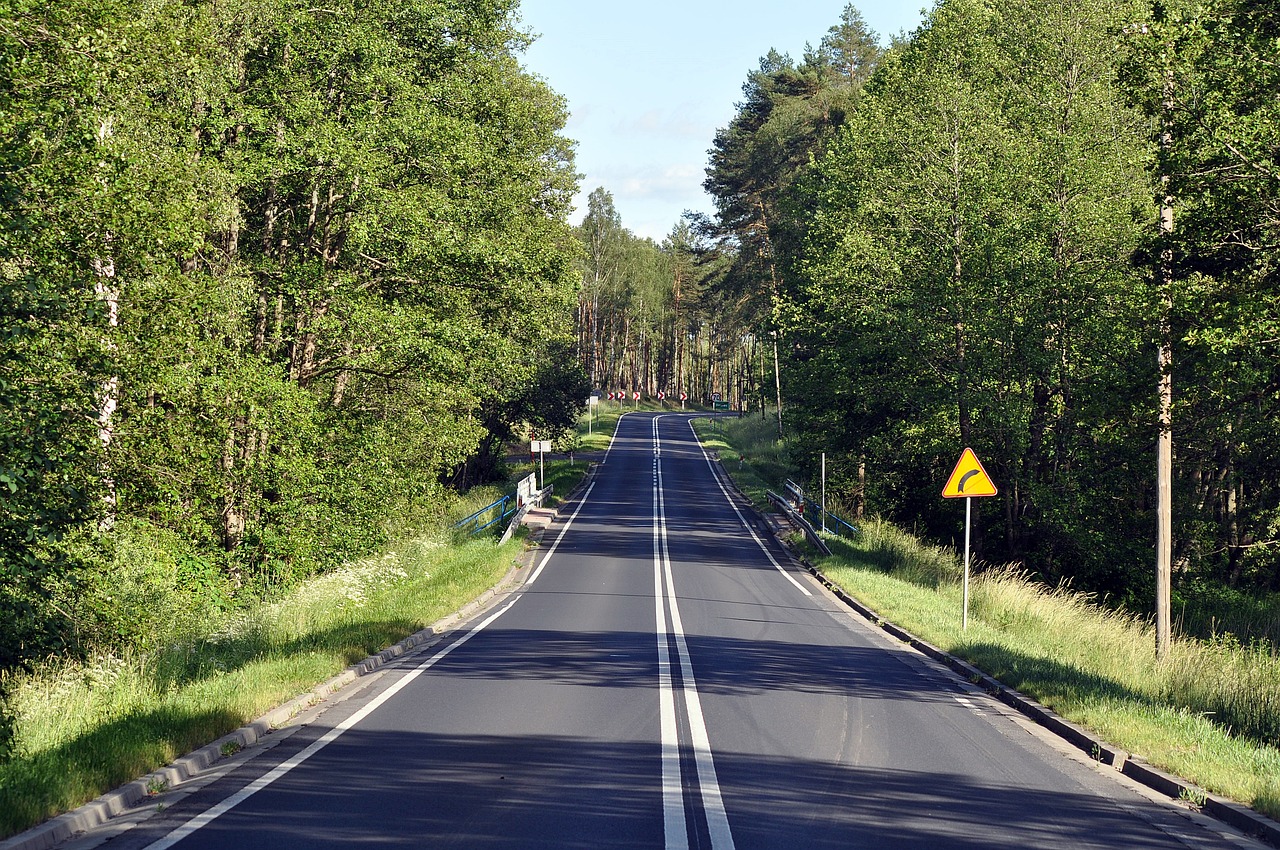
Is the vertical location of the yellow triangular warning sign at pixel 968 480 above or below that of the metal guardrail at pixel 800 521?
above

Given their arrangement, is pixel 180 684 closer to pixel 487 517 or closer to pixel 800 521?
pixel 487 517

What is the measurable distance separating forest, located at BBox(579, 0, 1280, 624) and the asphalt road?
24.4 ft

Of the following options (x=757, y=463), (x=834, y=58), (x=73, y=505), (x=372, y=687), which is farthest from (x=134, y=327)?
(x=834, y=58)

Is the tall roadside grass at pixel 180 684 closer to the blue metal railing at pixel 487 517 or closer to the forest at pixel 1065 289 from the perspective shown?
the blue metal railing at pixel 487 517

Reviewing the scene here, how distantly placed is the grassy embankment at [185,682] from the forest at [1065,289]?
1282 centimetres

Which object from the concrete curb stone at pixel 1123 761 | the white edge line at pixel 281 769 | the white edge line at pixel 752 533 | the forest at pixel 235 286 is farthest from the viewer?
the white edge line at pixel 752 533

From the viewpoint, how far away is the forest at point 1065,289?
15672 millimetres

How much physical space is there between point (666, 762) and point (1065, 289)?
21.6 meters

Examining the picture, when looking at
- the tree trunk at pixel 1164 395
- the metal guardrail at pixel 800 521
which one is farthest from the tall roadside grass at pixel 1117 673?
the metal guardrail at pixel 800 521

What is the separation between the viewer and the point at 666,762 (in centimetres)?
892

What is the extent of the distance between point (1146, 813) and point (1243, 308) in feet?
29.0

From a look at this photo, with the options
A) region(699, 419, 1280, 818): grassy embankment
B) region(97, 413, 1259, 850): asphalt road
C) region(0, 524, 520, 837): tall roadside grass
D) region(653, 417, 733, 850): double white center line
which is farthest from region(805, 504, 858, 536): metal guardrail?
region(97, 413, 1259, 850): asphalt road

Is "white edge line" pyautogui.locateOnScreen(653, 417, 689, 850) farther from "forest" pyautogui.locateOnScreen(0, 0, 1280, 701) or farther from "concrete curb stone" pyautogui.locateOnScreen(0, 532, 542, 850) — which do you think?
"forest" pyautogui.locateOnScreen(0, 0, 1280, 701)

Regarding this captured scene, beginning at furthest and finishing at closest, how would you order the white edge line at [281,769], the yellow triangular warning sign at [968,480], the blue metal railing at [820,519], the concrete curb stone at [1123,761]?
the blue metal railing at [820,519], the yellow triangular warning sign at [968,480], the concrete curb stone at [1123,761], the white edge line at [281,769]
